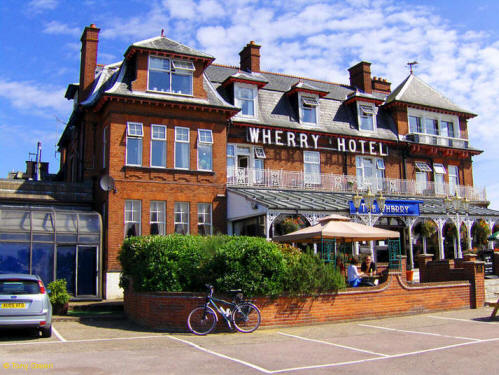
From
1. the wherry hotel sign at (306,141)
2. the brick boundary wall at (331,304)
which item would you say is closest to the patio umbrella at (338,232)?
the brick boundary wall at (331,304)

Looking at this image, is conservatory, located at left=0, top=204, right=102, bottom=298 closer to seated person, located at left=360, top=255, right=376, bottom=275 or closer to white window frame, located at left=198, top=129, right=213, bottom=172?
white window frame, located at left=198, top=129, right=213, bottom=172

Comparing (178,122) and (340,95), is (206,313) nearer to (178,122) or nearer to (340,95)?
(178,122)

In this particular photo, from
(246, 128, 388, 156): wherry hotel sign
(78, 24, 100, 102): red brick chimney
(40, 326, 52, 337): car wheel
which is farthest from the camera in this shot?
(246, 128, 388, 156): wherry hotel sign

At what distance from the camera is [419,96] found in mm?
29578

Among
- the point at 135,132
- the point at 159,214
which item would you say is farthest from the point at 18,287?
the point at 135,132

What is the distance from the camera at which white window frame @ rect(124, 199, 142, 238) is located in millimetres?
19531

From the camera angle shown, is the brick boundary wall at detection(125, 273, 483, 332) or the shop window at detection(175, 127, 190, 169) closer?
the brick boundary wall at detection(125, 273, 483, 332)

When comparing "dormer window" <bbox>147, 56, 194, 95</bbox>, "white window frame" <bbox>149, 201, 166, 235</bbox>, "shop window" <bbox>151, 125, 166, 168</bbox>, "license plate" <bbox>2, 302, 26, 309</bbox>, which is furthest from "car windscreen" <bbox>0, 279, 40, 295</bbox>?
"dormer window" <bbox>147, 56, 194, 95</bbox>

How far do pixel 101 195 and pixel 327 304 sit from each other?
11134 mm

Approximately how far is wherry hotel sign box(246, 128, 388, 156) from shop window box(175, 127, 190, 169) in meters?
3.51

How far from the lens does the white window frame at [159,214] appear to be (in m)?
20.0

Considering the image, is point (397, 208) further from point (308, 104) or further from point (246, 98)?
point (246, 98)

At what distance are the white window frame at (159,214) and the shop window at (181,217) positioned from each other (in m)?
0.49

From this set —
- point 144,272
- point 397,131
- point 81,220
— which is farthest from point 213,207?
point 397,131
